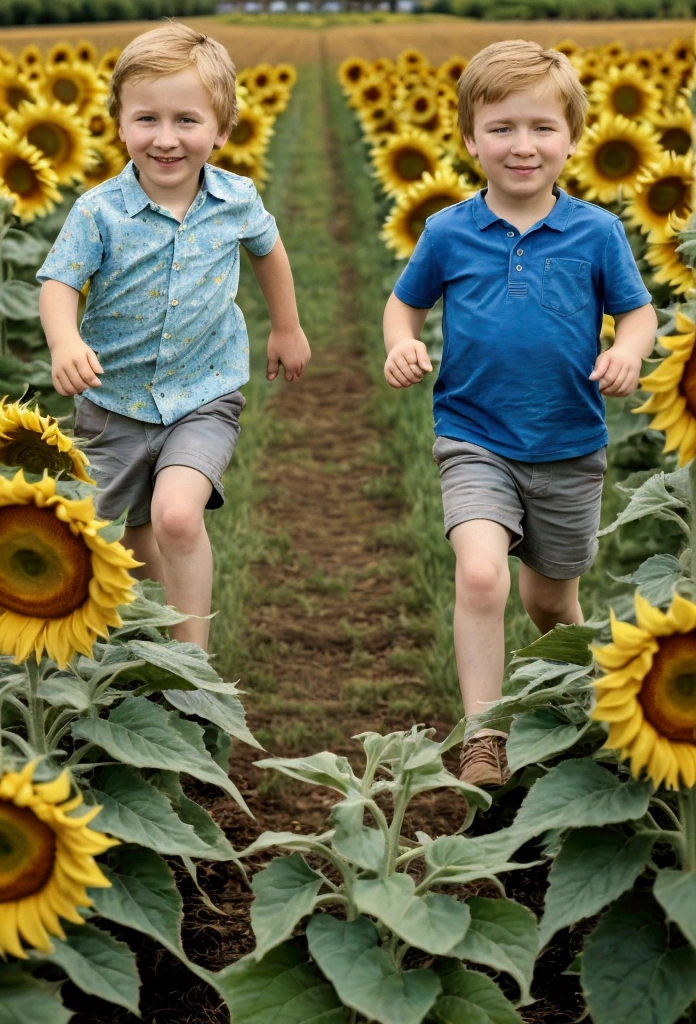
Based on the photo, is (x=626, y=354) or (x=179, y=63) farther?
(x=179, y=63)

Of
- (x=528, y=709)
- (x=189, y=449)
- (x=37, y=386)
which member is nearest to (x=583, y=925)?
(x=528, y=709)

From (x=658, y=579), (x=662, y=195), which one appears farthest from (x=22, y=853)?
(x=662, y=195)

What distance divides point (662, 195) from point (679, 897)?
375cm

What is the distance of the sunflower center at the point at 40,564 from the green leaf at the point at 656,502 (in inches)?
37.1

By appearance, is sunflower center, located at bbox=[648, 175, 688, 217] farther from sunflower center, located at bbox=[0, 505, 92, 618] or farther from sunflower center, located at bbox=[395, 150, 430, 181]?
sunflower center, located at bbox=[0, 505, 92, 618]

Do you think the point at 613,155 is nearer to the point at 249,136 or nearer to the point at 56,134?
the point at 56,134

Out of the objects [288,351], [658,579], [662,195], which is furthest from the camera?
[662,195]

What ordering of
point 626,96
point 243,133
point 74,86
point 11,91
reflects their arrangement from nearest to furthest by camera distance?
1. point 626,96
2. point 11,91
3. point 74,86
4. point 243,133

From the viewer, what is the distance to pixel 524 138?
3.22 meters

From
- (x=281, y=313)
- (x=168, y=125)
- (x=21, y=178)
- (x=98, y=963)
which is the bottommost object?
(x=98, y=963)

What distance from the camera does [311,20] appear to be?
147 ft

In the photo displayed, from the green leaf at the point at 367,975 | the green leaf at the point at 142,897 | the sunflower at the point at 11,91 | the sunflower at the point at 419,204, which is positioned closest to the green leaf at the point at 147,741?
the green leaf at the point at 142,897

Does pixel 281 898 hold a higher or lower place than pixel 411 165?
lower

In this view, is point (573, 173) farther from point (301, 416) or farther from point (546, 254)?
point (546, 254)
